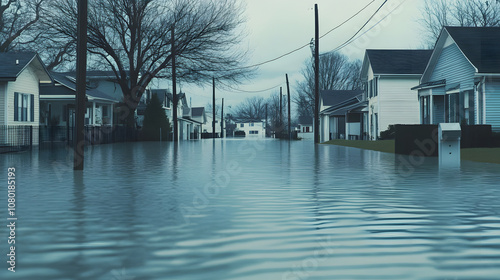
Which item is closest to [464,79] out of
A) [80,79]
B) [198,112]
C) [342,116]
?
[80,79]

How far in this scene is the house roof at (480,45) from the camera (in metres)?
32.3

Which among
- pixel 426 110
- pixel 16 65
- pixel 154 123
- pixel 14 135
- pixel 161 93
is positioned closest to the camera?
pixel 14 135

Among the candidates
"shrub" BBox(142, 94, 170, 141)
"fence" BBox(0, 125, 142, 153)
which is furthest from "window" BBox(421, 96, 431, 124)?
"shrub" BBox(142, 94, 170, 141)

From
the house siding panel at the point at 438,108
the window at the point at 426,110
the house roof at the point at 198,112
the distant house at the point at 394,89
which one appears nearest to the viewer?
the house siding panel at the point at 438,108

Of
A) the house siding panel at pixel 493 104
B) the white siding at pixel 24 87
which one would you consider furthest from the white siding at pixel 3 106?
the house siding panel at pixel 493 104

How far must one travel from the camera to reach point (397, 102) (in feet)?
168

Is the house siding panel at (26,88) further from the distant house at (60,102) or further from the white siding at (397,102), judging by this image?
the white siding at (397,102)

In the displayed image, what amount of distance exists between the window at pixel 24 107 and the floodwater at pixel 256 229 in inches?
933

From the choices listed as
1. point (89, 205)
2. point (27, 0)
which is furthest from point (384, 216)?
point (27, 0)

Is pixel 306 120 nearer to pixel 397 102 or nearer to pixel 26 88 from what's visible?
pixel 397 102

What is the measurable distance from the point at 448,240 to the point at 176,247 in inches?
112

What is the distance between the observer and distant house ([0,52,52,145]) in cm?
3472

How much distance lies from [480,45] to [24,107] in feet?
86.2

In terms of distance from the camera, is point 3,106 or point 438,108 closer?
point 3,106
